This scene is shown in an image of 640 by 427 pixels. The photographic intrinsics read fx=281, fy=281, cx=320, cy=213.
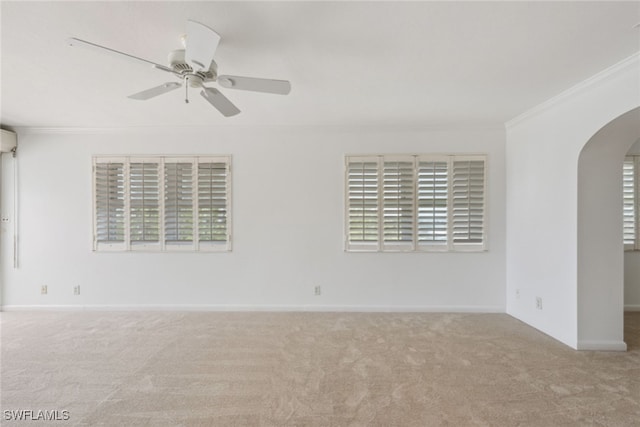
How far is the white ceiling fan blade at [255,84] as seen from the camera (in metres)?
1.86

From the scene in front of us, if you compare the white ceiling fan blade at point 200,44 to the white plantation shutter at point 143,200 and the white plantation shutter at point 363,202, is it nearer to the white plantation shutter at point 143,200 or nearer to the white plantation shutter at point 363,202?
the white plantation shutter at point 363,202

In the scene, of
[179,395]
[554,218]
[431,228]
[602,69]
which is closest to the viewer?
[179,395]

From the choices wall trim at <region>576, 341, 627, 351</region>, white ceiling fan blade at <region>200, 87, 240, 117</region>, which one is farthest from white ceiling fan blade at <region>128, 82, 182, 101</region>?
wall trim at <region>576, 341, 627, 351</region>

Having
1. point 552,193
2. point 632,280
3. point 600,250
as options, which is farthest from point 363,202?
point 632,280

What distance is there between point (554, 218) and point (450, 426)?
2501 mm

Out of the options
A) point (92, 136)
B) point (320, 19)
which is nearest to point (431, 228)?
point (320, 19)

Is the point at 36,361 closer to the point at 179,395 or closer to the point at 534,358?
the point at 179,395

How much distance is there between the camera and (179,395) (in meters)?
2.14

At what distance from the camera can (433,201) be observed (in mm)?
3941

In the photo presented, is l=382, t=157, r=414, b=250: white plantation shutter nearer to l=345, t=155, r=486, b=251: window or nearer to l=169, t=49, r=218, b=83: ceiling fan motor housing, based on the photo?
l=345, t=155, r=486, b=251: window

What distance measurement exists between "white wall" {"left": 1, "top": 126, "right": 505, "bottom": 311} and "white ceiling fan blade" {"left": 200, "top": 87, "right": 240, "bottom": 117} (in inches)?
66.1

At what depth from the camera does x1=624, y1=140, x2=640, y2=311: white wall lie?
4.01 m

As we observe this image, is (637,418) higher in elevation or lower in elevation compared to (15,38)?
lower
